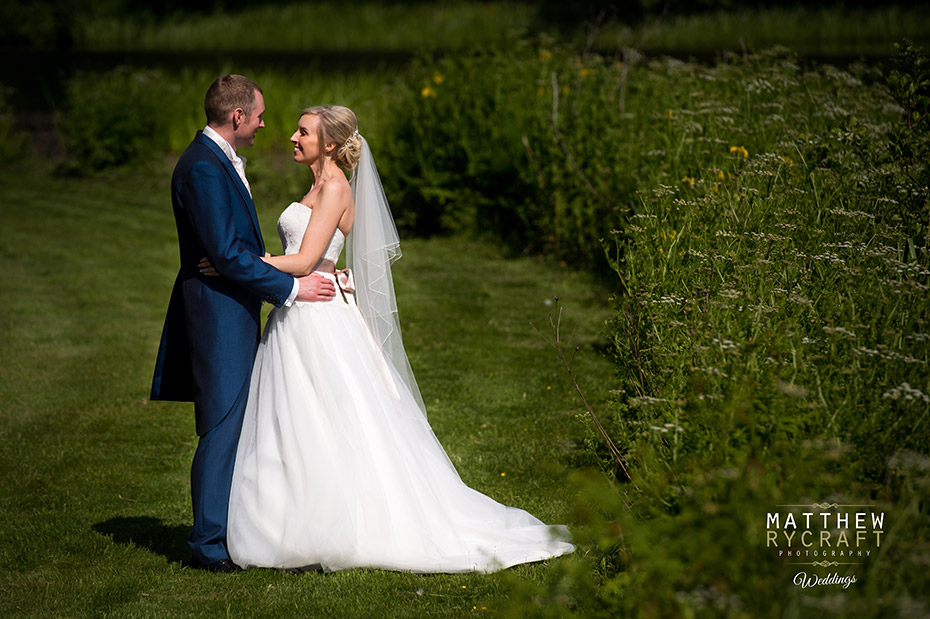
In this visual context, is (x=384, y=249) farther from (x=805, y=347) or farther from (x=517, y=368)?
(x=517, y=368)

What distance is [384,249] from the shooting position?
4543 mm

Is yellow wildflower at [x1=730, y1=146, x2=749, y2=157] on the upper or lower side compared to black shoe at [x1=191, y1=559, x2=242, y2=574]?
upper

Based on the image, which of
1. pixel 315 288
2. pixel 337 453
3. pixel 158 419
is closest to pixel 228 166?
pixel 315 288

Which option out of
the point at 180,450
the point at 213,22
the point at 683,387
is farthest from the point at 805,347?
the point at 213,22

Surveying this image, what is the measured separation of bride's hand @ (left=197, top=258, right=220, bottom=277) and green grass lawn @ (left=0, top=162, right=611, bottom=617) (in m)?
1.32

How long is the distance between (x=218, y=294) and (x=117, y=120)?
13035 millimetres

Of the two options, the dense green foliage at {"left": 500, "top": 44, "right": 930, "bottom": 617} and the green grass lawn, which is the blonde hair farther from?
the dense green foliage at {"left": 500, "top": 44, "right": 930, "bottom": 617}

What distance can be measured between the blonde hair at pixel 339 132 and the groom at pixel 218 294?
277 mm

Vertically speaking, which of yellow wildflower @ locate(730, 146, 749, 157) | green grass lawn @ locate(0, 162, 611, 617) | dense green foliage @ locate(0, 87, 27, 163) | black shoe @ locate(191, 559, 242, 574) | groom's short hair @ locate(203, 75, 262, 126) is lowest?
green grass lawn @ locate(0, 162, 611, 617)

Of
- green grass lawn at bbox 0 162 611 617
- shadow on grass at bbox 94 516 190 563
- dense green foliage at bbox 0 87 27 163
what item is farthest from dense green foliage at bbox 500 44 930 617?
dense green foliage at bbox 0 87 27 163

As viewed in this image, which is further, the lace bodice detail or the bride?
the lace bodice detail

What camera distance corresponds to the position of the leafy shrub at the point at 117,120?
1564cm

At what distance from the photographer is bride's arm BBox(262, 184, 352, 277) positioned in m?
4.18

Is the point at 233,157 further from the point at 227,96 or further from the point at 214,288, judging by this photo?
the point at 214,288
